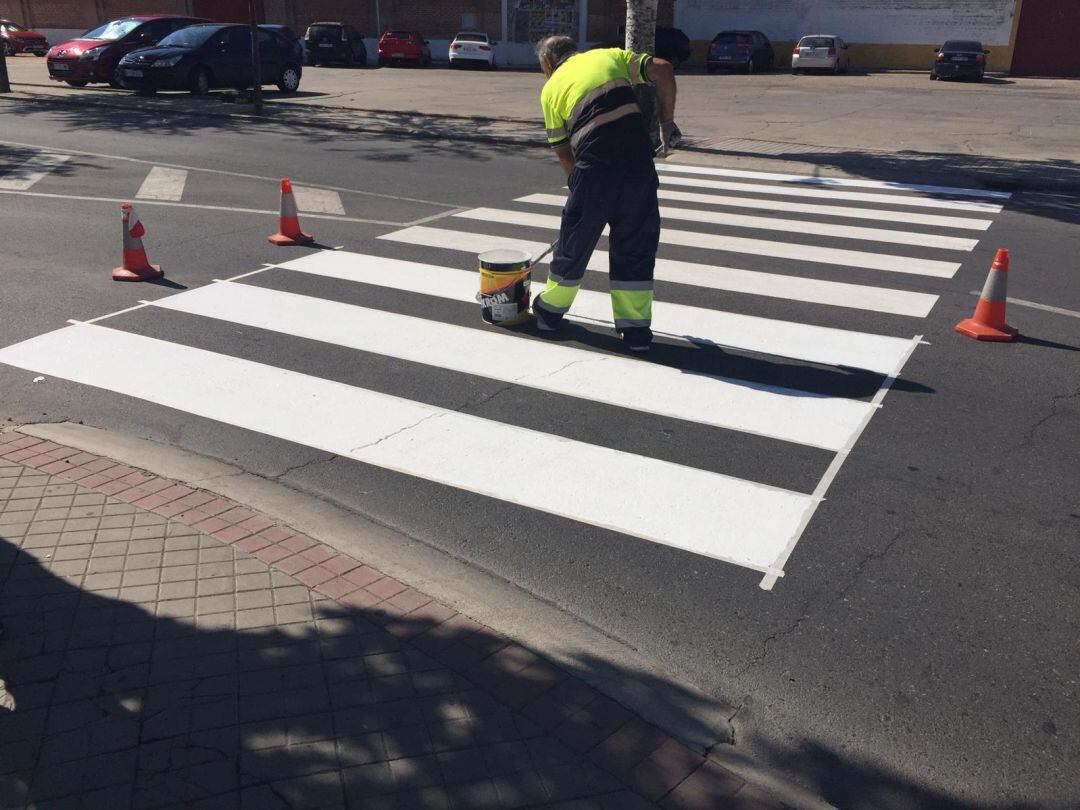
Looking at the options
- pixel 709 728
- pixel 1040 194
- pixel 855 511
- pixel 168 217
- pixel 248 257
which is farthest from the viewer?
pixel 1040 194

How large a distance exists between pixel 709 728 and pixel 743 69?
39.7 m

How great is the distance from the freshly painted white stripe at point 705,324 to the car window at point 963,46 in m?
33.4

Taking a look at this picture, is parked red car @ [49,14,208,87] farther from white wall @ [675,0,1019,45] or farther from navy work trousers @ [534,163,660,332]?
white wall @ [675,0,1019,45]

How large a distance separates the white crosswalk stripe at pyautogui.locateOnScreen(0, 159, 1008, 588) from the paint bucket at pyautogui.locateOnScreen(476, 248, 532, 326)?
179mm

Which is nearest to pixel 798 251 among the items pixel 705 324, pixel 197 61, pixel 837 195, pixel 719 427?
pixel 705 324

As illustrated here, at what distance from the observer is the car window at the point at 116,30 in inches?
1059

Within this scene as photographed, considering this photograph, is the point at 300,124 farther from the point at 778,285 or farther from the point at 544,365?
the point at 544,365

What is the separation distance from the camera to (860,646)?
160 inches

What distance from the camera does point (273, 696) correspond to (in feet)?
11.8

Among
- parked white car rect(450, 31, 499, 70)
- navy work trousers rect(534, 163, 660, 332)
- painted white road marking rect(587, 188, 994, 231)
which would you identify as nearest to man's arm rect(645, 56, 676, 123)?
navy work trousers rect(534, 163, 660, 332)

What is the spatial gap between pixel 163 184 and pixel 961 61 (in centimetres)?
3177

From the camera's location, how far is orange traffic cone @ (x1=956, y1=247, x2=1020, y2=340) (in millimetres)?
7574

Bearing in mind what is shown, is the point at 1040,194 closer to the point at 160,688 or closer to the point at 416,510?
the point at 416,510

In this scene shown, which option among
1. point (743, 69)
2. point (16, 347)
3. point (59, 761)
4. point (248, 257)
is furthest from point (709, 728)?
point (743, 69)
